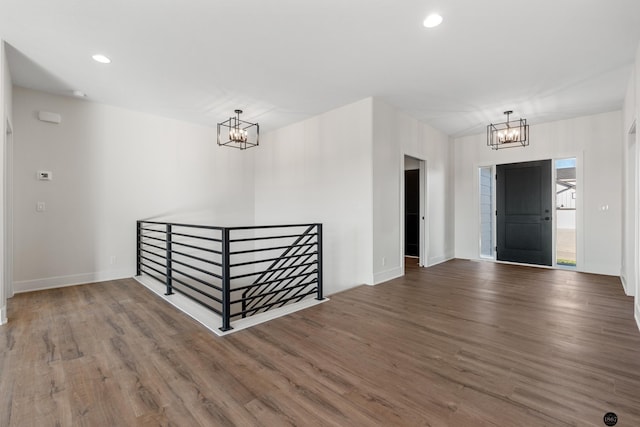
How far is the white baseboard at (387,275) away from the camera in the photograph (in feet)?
14.3

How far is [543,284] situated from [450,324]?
2.48 meters

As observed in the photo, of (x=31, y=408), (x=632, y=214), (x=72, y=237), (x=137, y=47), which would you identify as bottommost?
(x=31, y=408)

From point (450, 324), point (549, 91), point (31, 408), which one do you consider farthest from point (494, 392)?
point (549, 91)

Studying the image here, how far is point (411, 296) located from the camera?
3.75 metres

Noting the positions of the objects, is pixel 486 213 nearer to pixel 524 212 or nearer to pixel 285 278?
pixel 524 212

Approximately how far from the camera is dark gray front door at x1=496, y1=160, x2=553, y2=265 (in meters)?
5.49

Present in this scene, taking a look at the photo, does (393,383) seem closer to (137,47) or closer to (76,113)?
(137,47)

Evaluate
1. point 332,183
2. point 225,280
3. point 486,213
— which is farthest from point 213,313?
point 486,213

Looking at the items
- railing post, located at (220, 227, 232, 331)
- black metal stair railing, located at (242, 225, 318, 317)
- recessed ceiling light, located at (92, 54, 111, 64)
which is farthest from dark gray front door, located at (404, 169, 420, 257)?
recessed ceiling light, located at (92, 54, 111, 64)

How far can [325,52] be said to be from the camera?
3.07 meters

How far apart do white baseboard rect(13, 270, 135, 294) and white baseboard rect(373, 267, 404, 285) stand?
3.82 m

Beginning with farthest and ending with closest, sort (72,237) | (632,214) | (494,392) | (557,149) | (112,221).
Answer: (557,149) < (112,221) < (72,237) < (632,214) < (494,392)

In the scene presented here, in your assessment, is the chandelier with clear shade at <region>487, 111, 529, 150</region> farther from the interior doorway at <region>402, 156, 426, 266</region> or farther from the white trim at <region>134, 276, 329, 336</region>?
the white trim at <region>134, 276, 329, 336</region>

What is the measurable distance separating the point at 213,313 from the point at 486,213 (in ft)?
19.6
